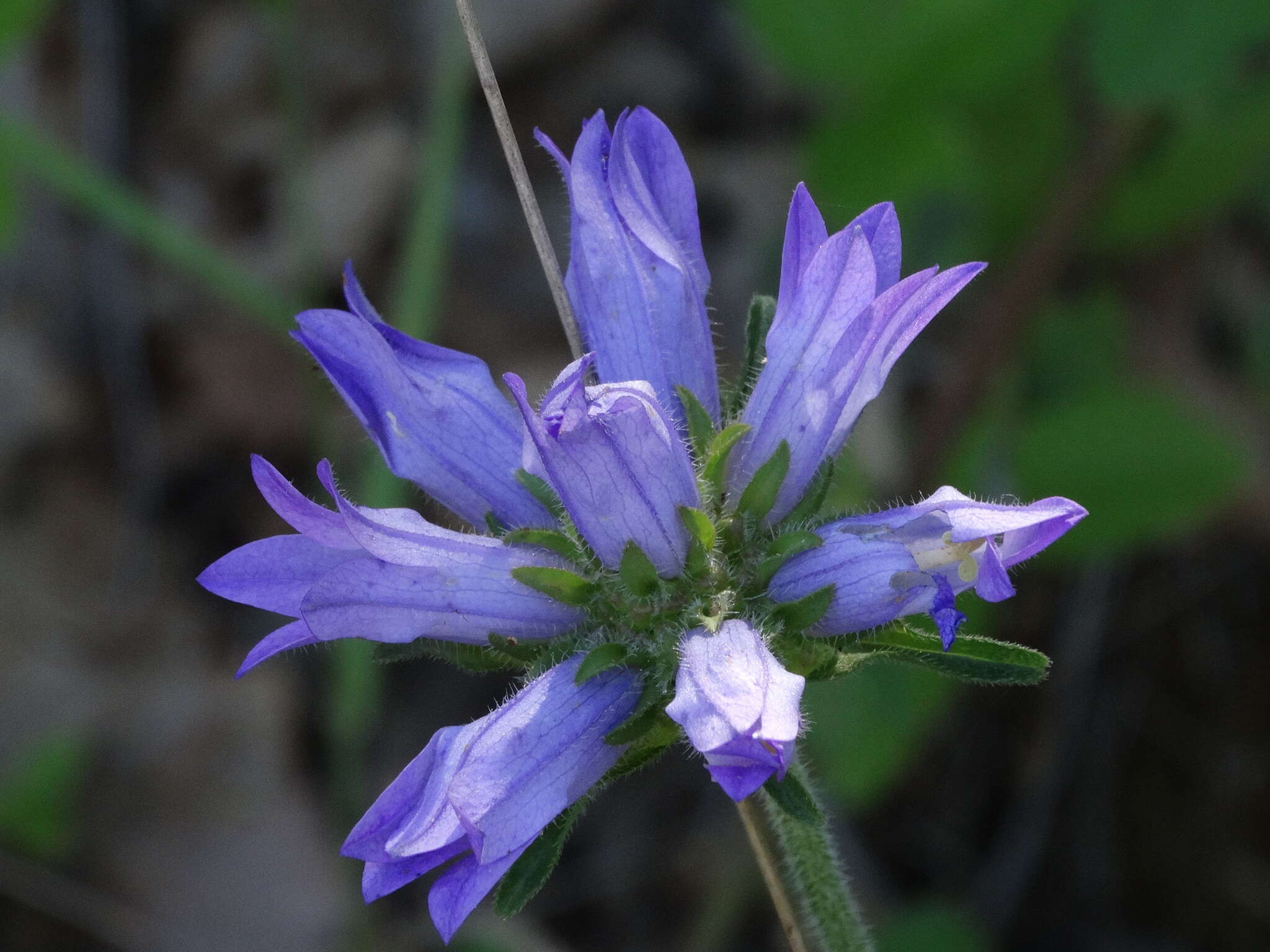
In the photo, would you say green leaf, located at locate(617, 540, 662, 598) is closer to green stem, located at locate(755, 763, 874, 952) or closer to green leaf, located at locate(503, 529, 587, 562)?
green leaf, located at locate(503, 529, 587, 562)

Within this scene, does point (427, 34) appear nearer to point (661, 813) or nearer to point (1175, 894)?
point (661, 813)

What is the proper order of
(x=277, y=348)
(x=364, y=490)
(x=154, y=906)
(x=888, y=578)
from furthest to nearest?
(x=277, y=348), (x=154, y=906), (x=364, y=490), (x=888, y=578)

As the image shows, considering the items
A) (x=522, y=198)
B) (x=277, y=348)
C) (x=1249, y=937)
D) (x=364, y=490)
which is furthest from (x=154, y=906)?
(x=1249, y=937)

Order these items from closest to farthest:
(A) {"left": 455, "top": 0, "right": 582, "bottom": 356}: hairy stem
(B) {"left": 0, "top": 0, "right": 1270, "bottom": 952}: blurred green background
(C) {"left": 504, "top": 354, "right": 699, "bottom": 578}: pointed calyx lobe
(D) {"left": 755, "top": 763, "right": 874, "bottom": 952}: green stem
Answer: (C) {"left": 504, "top": 354, "right": 699, "bottom": 578}: pointed calyx lobe
(D) {"left": 755, "top": 763, "right": 874, "bottom": 952}: green stem
(A) {"left": 455, "top": 0, "right": 582, "bottom": 356}: hairy stem
(B) {"left": 0, "top": 0, "right": 1270, "bottom": 952}: blurred green background

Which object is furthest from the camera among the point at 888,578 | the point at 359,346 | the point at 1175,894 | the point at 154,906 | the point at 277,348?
the point at 277,348

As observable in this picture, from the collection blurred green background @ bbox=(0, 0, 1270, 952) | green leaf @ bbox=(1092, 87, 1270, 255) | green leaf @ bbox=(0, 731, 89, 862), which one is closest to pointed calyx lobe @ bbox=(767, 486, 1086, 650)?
blurred green background @ bbox=(0, 0, 1270, 952)

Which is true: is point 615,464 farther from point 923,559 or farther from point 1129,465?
point 1129,465

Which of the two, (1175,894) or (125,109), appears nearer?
(1175,894)
